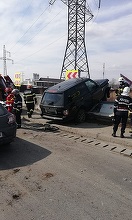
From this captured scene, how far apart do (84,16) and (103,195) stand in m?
29.3

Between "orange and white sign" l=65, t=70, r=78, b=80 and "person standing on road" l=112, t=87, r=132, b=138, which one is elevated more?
"orange and white sign" l=65, t=70, r=78, b=80

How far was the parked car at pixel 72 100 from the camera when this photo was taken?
417 inches

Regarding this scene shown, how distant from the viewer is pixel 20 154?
261 inches

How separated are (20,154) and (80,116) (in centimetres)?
479

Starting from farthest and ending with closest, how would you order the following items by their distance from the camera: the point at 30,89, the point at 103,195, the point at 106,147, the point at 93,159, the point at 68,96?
the point at 30,89 → the point at 68,96 → the point at 106,147 → the point at 93,159 → the point at 103,195

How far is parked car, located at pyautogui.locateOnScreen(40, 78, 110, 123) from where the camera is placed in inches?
417

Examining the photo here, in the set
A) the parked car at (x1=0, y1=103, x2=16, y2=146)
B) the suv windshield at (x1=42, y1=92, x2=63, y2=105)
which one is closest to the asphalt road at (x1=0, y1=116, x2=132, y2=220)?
the parked car at (x1=0, y1=103, x2=16, y2=146)

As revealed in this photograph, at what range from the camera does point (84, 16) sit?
101ft

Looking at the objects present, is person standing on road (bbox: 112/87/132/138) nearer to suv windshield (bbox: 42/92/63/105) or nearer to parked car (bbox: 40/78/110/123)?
Result: parked car (bbox: 40/78/110/123)

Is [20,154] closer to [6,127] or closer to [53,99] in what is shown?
[6,127]

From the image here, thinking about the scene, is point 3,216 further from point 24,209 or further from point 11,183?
point 11,183

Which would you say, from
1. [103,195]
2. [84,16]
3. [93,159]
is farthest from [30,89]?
[84,16]

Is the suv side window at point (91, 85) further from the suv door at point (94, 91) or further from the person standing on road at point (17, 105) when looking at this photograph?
the person standing on road at point (17, 105)

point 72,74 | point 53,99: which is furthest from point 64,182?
point 72,74
